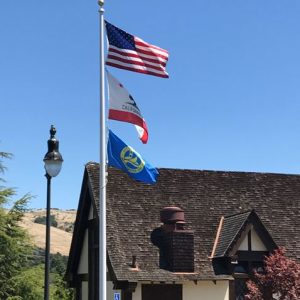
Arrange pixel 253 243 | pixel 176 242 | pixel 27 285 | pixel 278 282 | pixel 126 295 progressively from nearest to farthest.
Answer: pixel 278 282 → pixel 126 295 → pixel 176 242 → pixel 253 243 → pixel 27 285

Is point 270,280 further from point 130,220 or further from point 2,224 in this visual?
point 2,224

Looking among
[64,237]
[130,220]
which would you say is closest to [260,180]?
[130,220]

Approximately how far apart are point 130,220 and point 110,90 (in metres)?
11.7

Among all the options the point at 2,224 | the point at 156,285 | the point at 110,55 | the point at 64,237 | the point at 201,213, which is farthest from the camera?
the point at 64,237

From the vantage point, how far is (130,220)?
80.5 feet

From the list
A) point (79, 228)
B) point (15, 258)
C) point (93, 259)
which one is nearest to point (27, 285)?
point (15, 258)

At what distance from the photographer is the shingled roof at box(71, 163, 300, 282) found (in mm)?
23047

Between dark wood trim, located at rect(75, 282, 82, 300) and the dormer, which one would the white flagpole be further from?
dark wood trim, located at rect(75, 282, 82, 300)

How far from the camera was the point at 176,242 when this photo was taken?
77.2ft

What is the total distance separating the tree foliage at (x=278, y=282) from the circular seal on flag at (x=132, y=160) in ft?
30.6

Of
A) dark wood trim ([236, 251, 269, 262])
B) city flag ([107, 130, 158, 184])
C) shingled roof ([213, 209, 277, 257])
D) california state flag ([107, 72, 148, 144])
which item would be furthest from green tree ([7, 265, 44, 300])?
california state flag ([107, 72, 148, 144])

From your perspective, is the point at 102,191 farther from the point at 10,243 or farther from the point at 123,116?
the point at 10,243

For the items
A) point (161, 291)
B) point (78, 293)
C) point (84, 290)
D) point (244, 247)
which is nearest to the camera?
point (161, 291)

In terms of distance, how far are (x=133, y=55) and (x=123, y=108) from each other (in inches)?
44.4
